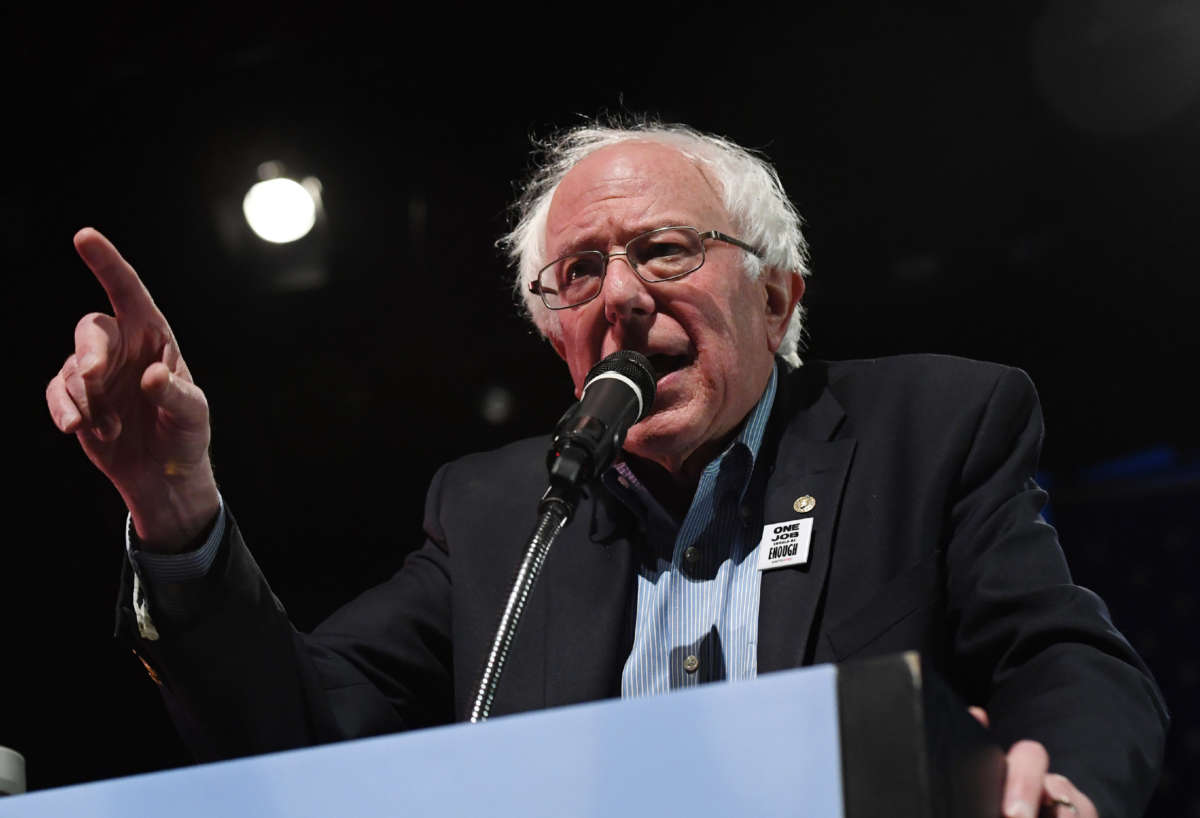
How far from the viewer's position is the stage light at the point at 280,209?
3229 millimetres

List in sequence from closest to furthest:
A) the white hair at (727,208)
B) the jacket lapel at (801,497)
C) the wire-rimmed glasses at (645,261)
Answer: the jacket lapel at (801,497) → the wire-rimmed glasses at (645,261) → the white hair at (727,208)

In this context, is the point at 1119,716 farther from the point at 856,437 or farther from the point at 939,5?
the point at 939,5

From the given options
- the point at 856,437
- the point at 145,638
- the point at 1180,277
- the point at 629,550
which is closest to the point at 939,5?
the point at 1180,277

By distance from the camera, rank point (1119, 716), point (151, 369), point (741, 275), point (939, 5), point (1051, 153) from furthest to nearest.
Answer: point (1051, 153), point (939, 5), point (741, 275), point (151, 369), point (1119, 716)

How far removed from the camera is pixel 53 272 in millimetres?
3287

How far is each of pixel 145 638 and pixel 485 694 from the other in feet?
1.91

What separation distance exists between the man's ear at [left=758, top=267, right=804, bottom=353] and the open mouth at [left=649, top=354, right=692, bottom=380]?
0.84ft

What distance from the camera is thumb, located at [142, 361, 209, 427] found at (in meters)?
1.39

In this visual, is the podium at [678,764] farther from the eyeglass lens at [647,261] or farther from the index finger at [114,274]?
the eyeglass lens at [647,261]

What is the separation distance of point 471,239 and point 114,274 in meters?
2.05

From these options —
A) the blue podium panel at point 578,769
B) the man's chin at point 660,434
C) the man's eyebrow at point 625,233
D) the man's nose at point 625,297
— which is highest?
the man's eyebrow at point 625,233

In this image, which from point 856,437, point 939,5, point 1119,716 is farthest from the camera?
point 939,5

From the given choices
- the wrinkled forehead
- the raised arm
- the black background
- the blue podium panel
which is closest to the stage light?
the black background

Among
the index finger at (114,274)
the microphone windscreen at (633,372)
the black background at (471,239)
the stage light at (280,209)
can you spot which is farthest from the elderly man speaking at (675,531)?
the stage light at (280,209)
